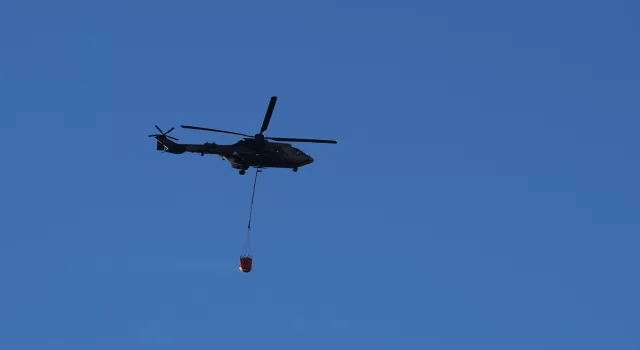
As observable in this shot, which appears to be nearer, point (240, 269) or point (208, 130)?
point (208, 130)

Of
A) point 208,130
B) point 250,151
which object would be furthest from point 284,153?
point 208,130

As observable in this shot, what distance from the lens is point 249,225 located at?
58.0m

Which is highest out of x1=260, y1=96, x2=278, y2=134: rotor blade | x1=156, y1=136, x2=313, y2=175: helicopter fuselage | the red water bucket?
x1=260, y1=96, x2=278, y2=134: rotor blade

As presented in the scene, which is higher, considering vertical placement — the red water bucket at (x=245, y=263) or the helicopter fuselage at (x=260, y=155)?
the helicopter fuselage at (x=260, y=155)

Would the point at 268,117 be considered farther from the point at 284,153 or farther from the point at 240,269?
the point at 240,269

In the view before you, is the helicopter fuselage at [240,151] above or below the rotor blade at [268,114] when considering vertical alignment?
below

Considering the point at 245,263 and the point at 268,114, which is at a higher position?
the point at 268,114

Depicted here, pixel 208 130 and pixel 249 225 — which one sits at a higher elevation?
pixel 208 130

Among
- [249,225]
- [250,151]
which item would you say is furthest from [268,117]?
[249,225]

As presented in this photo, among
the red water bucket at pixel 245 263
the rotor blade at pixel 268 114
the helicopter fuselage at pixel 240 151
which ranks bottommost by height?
the red water bucket at pixel 245 263

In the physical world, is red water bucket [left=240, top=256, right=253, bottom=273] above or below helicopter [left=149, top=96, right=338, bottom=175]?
below

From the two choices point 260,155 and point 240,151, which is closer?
point 240,151

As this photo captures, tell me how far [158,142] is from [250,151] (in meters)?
5.74

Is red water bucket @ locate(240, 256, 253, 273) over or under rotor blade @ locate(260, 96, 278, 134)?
under
